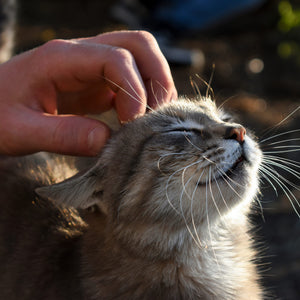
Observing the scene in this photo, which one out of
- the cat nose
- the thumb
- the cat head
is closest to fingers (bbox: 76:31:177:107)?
the cat head

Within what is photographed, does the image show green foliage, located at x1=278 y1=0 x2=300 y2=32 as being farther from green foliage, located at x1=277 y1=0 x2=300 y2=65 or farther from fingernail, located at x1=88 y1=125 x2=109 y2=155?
fingernail, located at x1=88 y1=125 x2=109 y2=155

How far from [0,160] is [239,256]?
4.65ft

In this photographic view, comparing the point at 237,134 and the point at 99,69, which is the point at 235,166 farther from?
the point at 99,69

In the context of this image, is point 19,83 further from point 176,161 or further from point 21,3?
point 21,3

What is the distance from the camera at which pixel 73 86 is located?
2.28 meters

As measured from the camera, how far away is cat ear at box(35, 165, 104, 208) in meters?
1.82

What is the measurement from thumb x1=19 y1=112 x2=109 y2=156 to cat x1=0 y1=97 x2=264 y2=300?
8cm

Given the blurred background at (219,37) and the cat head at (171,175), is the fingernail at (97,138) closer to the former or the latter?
the cat head at (171,175)

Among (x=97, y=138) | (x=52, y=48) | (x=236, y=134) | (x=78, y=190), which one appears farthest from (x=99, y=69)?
(x=236, y=134)

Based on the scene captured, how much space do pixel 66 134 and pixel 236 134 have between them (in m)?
0.76

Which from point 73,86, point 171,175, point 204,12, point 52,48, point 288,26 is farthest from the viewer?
point 204,12

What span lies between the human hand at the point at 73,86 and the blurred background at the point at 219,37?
85.5 inches

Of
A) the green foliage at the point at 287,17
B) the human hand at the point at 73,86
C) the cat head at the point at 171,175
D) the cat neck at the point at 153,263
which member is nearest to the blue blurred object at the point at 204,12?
the green foliage at the point at 287,17

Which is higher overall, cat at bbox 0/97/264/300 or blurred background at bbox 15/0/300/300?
cat at bbox 0/97/264/300
